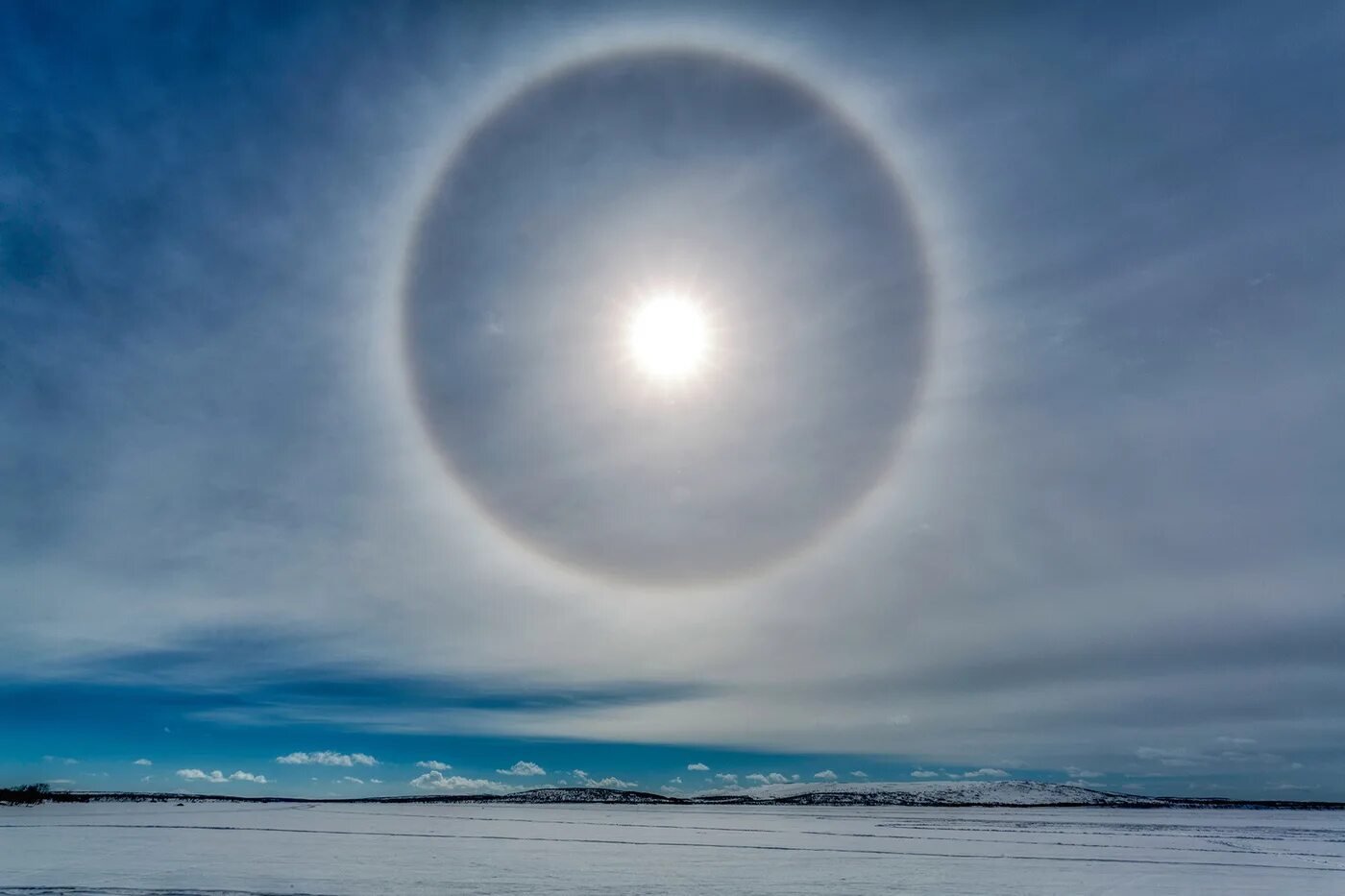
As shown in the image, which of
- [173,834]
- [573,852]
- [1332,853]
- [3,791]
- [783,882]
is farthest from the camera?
[3,791]

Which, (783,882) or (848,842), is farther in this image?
(848,842)

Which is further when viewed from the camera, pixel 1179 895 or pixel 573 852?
pixel 573 852

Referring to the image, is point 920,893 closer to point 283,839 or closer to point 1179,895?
point 1179,895

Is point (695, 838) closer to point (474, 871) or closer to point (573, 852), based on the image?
point (573, 852)

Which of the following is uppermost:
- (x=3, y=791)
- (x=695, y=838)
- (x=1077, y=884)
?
(x=1077, y=884)

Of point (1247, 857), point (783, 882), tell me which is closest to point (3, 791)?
point (783, 882)

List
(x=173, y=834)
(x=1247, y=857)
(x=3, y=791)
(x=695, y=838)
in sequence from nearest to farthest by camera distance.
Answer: (x=1247, y=857) → (x=173, y=834) → (x=695, y=838) → (x=3, y=791)

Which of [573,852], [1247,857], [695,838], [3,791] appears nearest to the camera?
[573,852]

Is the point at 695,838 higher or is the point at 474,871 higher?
the point at 474,871

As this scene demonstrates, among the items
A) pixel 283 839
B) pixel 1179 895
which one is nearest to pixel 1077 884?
pixel 1179 895
